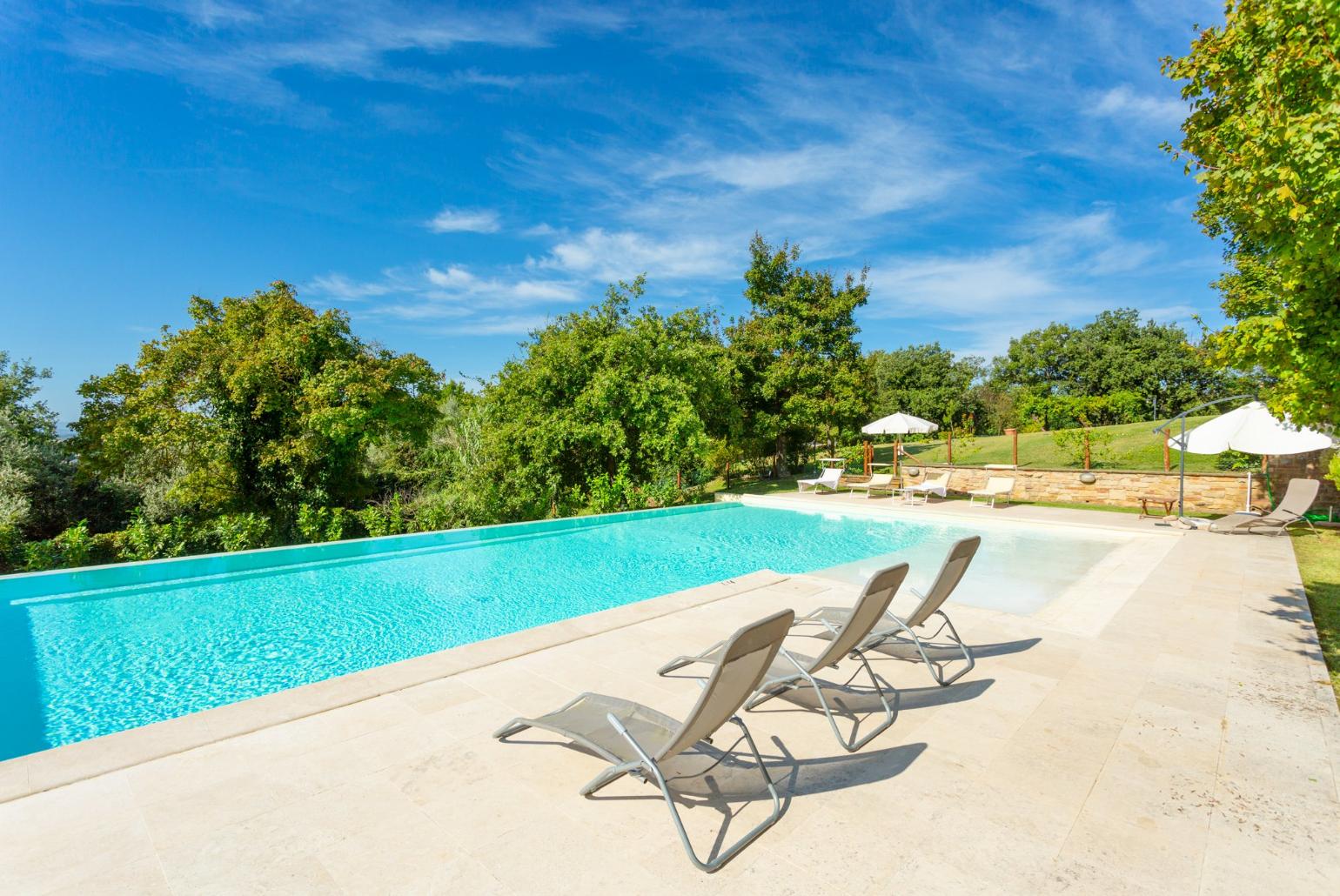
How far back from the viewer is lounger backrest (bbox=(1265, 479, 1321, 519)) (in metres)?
9.88

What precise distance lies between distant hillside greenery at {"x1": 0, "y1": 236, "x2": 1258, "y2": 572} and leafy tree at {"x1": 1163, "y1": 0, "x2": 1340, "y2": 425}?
12060 millimetres

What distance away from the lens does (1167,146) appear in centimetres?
507

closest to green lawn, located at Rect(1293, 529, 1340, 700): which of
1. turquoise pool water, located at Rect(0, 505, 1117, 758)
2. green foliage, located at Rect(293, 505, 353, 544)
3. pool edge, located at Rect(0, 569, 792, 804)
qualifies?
turquoise pool water, located at Rect(0, 505, 1117, 758)

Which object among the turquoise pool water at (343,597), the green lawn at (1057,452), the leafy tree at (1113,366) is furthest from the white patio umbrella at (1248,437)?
the leafy tree at (1113,366)

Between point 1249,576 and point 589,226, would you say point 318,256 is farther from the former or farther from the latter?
point 1249,576

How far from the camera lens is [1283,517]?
32.2ft

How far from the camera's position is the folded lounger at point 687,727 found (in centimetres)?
236

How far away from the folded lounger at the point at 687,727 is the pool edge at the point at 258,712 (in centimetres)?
188

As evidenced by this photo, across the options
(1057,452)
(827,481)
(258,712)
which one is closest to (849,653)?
(258,712)

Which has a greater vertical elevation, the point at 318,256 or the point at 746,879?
the point at 318,256

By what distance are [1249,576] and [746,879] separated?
831 cm

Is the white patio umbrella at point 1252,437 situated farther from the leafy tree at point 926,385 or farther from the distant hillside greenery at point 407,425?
the leafy tree at point 926,385

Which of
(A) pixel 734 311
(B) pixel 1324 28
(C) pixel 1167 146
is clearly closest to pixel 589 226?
(A) pixel 734 311

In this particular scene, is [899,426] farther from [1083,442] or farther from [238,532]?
[238,532]
